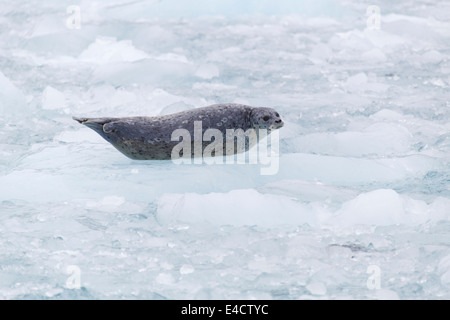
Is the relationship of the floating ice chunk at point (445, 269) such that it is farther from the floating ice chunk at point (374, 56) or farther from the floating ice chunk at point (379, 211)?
the floating ice chunk at point (374, 56)

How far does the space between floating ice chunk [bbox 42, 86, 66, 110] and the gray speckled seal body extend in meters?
1.76

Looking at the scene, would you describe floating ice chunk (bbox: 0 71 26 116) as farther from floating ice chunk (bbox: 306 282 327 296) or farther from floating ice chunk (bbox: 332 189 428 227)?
floating ice chunk (bbox: 306 282 327 296)

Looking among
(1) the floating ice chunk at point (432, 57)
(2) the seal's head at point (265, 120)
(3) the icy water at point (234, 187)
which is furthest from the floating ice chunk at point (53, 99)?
(1) the floating ice chunk at point (432, 57)

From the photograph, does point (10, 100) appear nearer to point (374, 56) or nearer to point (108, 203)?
point (108, 203)

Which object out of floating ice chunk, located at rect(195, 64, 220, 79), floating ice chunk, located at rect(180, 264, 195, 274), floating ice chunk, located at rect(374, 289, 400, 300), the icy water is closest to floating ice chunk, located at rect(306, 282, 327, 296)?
the icy water

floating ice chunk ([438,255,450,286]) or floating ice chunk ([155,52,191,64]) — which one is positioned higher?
→ floating ice chunk ([155,52,191,64])

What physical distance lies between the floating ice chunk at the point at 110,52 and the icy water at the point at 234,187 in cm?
3

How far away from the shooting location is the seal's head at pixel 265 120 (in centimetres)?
351

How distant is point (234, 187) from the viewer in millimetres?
3305

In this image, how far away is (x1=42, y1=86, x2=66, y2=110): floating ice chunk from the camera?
516 cm

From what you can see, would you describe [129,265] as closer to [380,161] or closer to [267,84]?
[380,161]

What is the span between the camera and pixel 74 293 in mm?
2367

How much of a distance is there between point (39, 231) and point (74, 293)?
0.59m

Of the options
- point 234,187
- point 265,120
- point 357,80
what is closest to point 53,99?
point 265,120
